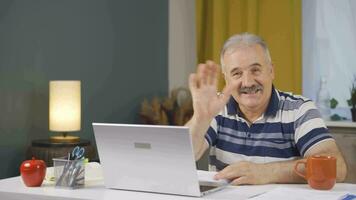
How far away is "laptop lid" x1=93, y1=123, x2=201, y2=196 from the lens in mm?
1475

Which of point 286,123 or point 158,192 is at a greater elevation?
point 286,123

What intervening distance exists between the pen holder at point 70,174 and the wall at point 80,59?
1437mm

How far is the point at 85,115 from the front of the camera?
3.62 meters

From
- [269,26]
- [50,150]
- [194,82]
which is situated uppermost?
[269,26]

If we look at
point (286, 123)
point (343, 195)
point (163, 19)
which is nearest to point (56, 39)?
point (163, 19)

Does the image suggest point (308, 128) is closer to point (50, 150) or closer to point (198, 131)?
point (198, 131)

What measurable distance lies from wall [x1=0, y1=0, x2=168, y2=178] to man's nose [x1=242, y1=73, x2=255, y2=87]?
1456 mm

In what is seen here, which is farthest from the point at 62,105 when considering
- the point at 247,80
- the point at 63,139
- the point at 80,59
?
the point at 247,80

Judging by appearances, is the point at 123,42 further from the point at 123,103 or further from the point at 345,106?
the point at 345,106

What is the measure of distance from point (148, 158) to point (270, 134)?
2.40 feet

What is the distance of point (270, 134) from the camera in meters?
2.13

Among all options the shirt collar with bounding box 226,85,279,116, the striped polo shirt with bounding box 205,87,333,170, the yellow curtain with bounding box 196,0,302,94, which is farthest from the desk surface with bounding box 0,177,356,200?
the yellow curtain with bounding box 196,0,302,94

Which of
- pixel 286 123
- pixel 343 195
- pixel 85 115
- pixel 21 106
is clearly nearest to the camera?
pixel 343 195

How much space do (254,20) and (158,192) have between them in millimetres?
2645
